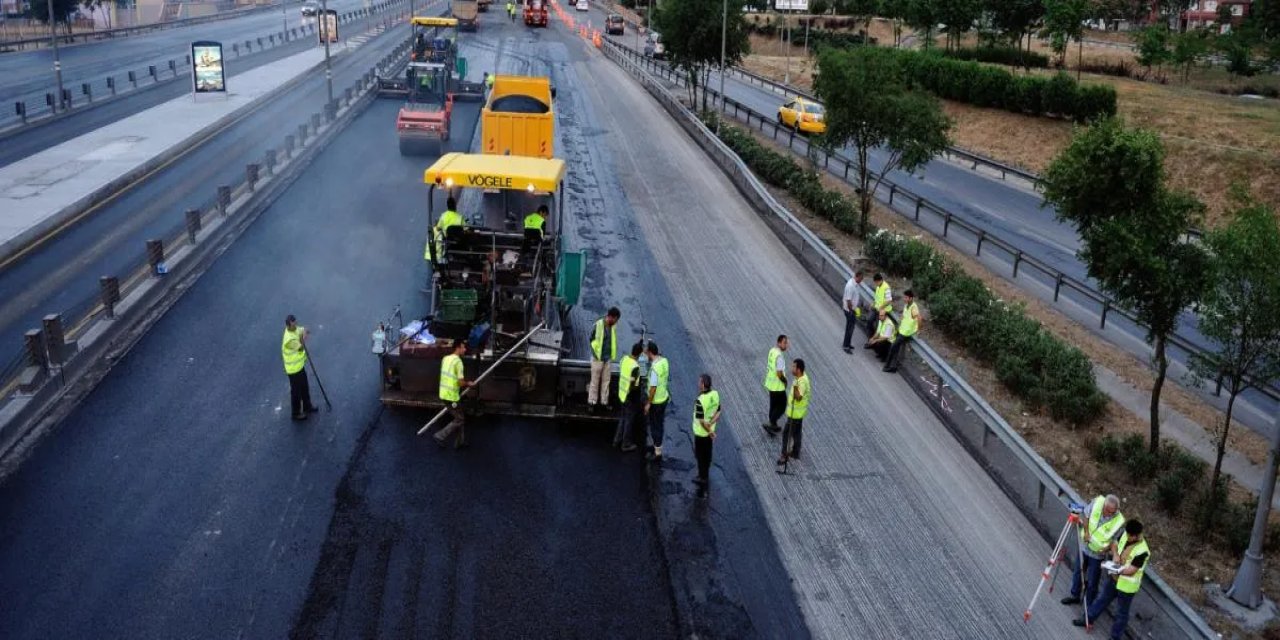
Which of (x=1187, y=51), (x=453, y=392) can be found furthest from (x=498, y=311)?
(x=1187, y=51)

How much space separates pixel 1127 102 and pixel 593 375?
39661 mm

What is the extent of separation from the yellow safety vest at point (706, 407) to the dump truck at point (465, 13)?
239 ft

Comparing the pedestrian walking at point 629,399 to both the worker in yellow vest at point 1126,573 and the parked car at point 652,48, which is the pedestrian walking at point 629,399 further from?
the parked car at point 652,48

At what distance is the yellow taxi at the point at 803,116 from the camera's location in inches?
1735

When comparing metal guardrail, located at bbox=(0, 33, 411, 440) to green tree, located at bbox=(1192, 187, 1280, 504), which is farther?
metal guardrail, located at bbox=(0, 33, 411, 440)

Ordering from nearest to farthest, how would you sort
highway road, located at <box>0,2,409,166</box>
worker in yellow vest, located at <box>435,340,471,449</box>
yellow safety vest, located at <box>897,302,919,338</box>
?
worker in yellow vest, located at <box>435,340,471,449</box> → yellow safety vest, located at <box>897,302,919,338</box> → highway road, located at <box>0,2,409,166</box>

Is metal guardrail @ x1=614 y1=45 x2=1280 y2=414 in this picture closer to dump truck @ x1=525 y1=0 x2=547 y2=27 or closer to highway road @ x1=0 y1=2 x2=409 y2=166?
highway road @ x1=0 y1=2 x2=409 y2=166

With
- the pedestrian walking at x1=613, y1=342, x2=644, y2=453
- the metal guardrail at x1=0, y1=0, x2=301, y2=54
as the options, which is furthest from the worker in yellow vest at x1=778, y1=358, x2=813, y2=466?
the metal guardrail at x1=0, y1=0, x2=301, y2=54

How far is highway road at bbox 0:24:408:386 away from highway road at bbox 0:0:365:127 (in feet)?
30.9

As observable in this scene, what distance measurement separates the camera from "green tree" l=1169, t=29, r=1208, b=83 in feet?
178

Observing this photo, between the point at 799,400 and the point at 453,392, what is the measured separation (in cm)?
460

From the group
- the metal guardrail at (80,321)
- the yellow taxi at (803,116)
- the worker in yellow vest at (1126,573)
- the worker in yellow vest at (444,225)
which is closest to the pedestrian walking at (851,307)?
the worker in yellow vest at (444,225)

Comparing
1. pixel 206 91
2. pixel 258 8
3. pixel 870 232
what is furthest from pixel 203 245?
pixel 258 8

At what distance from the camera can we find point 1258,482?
15227 mm
